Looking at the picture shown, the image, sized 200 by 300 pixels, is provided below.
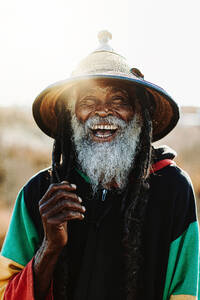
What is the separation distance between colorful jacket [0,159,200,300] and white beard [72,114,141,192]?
19cm

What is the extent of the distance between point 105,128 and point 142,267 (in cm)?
110

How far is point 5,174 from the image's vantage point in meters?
14.9

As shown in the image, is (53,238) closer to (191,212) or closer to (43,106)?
(191,212)

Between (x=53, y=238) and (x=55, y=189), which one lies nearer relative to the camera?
(x=55, y=189)

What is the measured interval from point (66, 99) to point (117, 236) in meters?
1.33

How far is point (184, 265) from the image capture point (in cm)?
233

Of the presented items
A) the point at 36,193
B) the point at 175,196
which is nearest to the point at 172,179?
the point at 175,196

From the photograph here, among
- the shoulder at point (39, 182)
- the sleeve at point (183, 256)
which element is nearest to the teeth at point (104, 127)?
the shoulder at point (39, 182)

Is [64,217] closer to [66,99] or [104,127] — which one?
[104,127]

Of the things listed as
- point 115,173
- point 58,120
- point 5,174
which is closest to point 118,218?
point 115,173

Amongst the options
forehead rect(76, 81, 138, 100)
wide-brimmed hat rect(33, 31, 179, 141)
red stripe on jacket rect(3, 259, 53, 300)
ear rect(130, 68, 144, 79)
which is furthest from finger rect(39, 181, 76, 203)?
ear rect(130, 68, 144, 79)

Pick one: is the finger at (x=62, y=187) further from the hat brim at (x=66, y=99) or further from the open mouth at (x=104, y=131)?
the hat brim at (x=66, y=99)

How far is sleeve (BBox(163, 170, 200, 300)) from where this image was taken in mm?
2248

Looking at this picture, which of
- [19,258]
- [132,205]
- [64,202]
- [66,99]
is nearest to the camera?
[64,202]
